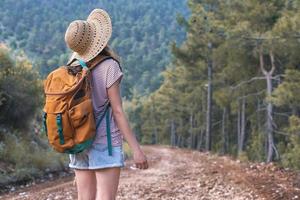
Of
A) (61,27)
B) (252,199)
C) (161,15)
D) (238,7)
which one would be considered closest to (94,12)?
(252,199)

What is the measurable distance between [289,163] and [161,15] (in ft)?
289

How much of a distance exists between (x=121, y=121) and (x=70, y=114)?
352 mm

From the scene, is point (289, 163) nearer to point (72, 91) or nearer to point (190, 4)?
point (190, 4)

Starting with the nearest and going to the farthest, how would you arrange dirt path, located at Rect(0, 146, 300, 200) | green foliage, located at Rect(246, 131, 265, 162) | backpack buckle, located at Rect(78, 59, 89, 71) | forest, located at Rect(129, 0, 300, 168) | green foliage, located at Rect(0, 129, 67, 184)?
1. backpack buckle, located at Rect(78, 59, 89, 71)
2. dirt path, located at Rect(0, 146, 300, 200)
3. green foliage, located at Rect(0, 129, 67, 184)
4. forest, located at Rect(129, 0, 300, 168)
5. green foliage, located at Rect(246, 131, 265, 162)

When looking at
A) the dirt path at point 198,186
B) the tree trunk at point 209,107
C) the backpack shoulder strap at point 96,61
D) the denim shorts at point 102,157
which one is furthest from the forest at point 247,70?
the denim shorts at point 102,157

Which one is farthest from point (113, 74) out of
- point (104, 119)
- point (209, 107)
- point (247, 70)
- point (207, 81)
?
point (207, 81)

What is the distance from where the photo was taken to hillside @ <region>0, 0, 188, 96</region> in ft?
198

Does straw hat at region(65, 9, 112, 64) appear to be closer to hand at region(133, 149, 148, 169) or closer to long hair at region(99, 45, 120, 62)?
long hair at region(99, 45, 120, 62)

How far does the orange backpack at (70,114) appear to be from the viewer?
129 inches

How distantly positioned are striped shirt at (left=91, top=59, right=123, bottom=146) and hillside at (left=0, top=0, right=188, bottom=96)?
4765 cm

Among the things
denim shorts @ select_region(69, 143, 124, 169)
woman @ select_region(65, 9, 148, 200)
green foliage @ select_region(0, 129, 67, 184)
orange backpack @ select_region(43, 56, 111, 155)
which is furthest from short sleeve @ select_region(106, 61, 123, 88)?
green foliage @ select_region(0, 129, 67, 184)

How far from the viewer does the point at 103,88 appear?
343cm

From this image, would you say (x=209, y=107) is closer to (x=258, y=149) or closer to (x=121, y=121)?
(x=258, y=149)

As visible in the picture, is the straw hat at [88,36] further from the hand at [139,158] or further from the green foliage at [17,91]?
the green foliage at [17,91]
